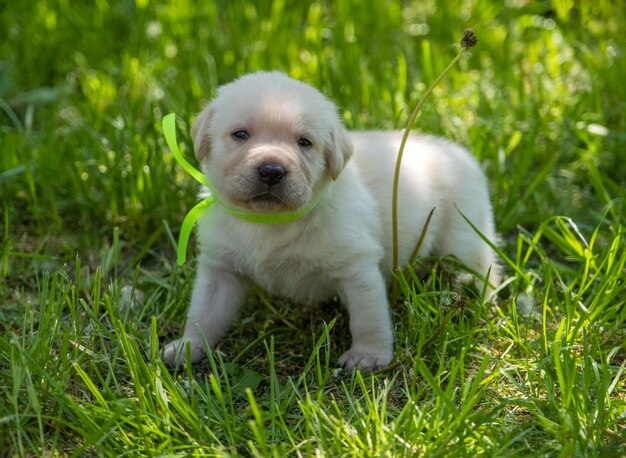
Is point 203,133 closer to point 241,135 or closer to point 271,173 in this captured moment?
point 241,135

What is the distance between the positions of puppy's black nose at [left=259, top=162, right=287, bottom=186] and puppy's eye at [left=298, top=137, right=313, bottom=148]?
194 millimetres

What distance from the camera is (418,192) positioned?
320 cm

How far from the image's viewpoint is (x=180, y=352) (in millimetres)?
2885

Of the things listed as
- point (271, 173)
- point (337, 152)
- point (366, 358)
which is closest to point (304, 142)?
point (337, 152)

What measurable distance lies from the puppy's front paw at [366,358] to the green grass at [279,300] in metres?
0.04

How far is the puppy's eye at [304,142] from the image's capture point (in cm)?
275

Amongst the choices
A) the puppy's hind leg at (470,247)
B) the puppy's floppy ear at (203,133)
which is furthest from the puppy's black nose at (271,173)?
the puppy's hind leg at (470,247)

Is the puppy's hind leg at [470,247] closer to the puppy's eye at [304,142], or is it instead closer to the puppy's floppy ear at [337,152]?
the puppy's floppy ear at [337,152]

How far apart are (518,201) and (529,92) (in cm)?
122

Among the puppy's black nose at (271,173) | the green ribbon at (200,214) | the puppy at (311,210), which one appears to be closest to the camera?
the puppy's black nose at (271,173)

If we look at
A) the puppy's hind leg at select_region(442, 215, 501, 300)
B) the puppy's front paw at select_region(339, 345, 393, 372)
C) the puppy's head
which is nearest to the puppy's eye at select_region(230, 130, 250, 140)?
the puppy's head

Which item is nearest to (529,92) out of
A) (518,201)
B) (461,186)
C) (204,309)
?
(518,201)

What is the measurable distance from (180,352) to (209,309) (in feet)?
0.75

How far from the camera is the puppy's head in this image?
103 inches
